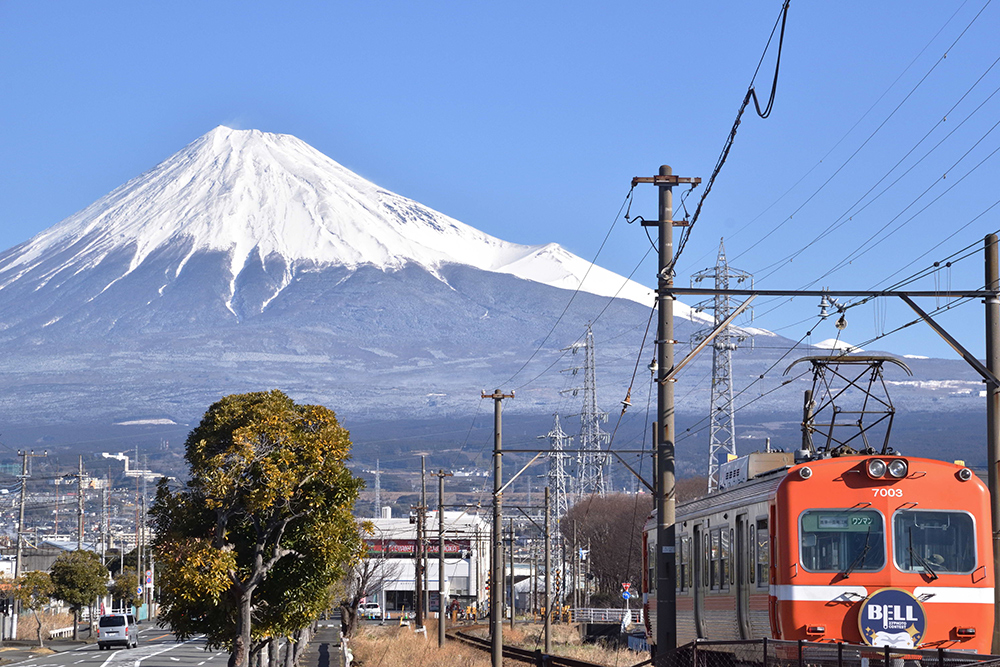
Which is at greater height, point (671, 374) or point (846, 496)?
point (671, 374)

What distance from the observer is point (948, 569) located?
17.1m

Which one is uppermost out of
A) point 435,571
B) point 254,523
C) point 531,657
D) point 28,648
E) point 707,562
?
point 254,523

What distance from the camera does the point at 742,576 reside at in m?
18.5

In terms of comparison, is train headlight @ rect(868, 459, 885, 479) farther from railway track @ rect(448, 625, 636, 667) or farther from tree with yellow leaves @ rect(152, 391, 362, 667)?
tree with yellow leaves @ rect(152, 391, 362, 667)

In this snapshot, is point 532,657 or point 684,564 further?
point 532,657

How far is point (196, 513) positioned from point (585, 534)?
86.1m

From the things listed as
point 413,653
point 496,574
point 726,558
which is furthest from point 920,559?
point 413,653

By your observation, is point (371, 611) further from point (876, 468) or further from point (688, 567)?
point (876, 468)

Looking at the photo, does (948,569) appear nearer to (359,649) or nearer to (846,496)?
(846,496)

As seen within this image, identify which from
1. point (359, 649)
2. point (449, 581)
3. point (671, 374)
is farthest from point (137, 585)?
point (671, 374)

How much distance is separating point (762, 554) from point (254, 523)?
1136cm

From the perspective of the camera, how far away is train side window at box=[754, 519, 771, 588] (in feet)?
57.1

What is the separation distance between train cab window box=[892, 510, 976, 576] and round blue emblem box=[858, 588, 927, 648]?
0.40 meters

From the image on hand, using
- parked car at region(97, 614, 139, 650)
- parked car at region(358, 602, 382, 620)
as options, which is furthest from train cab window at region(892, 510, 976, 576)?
parked car at region(358, 602, 382, 620)
